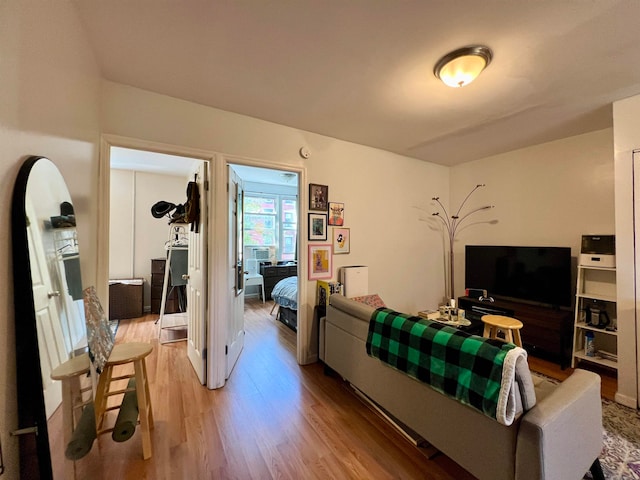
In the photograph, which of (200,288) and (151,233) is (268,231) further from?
(200,288)

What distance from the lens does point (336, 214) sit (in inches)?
117

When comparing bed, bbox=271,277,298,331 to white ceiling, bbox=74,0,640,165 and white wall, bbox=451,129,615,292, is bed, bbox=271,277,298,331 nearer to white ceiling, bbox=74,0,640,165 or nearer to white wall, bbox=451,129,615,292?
white ceiling, bbox=74,0,640,165

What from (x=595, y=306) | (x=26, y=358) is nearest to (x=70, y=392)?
(x=26, y=358)

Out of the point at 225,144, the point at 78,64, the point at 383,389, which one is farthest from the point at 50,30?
the point at 383,389

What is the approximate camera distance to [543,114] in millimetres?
2391

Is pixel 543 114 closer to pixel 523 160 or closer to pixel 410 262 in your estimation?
pixel 523 160

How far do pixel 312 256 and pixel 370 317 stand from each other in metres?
1.10

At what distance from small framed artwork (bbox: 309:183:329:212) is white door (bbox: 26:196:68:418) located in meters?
2.09

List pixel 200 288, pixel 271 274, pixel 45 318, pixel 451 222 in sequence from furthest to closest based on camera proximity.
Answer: pixel 271 274 < pixel 451 222 < pixel 200 288 < pixel 45 318

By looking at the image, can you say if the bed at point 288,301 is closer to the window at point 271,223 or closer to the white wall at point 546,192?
the window at point 271,223

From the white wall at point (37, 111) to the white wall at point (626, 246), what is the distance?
376 centimetres

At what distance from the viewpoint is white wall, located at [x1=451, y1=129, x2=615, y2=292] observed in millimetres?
2758

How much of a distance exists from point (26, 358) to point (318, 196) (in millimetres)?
2374

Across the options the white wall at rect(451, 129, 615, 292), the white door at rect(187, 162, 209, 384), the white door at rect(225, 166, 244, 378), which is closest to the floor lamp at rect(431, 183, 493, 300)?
the white wall at rect(451, 129, 615, 292)
